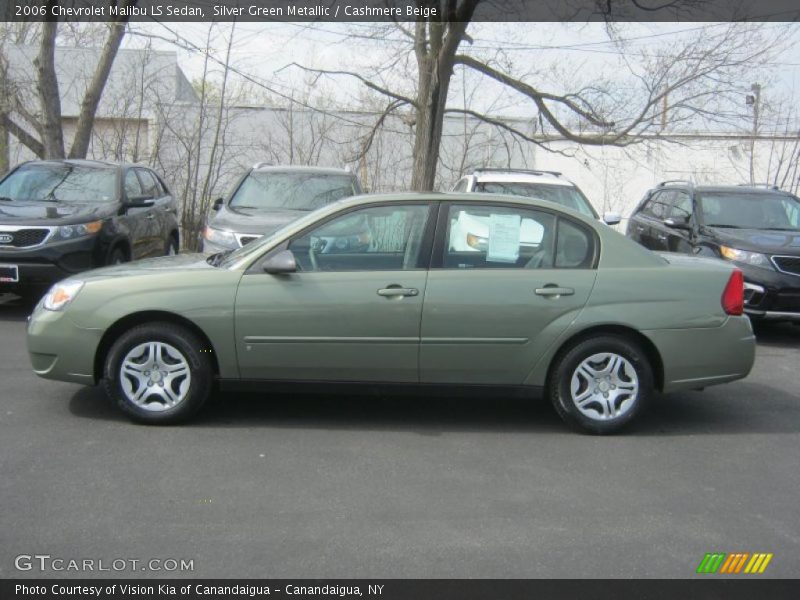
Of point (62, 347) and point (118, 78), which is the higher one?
point (118, 78)

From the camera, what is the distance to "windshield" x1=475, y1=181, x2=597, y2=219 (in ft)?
32.3

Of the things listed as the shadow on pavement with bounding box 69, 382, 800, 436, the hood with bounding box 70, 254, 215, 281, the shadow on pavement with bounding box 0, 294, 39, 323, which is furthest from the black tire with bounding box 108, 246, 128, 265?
the hood with bounding box 70, 254, 215, 281

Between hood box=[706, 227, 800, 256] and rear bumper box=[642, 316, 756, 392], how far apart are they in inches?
143

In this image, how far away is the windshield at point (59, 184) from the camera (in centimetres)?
961

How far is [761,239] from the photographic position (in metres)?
8.96

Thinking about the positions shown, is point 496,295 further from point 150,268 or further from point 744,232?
point 744,232

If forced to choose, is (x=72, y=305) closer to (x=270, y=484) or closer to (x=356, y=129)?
(x=270, y=484)

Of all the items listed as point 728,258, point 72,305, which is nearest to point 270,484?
point 72,305

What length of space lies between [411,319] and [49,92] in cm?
1134

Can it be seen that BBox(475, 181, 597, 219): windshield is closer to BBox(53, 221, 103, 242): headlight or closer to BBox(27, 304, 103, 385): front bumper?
BBox(53, 221, 103, 242): headlight

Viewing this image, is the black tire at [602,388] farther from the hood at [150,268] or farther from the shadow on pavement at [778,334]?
the shadow on pavement at [778,334]

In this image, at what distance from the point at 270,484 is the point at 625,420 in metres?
2.38

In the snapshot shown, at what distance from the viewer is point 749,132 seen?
17.7 m

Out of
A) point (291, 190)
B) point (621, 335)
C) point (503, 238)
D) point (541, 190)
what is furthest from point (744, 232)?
point (291, 190)
